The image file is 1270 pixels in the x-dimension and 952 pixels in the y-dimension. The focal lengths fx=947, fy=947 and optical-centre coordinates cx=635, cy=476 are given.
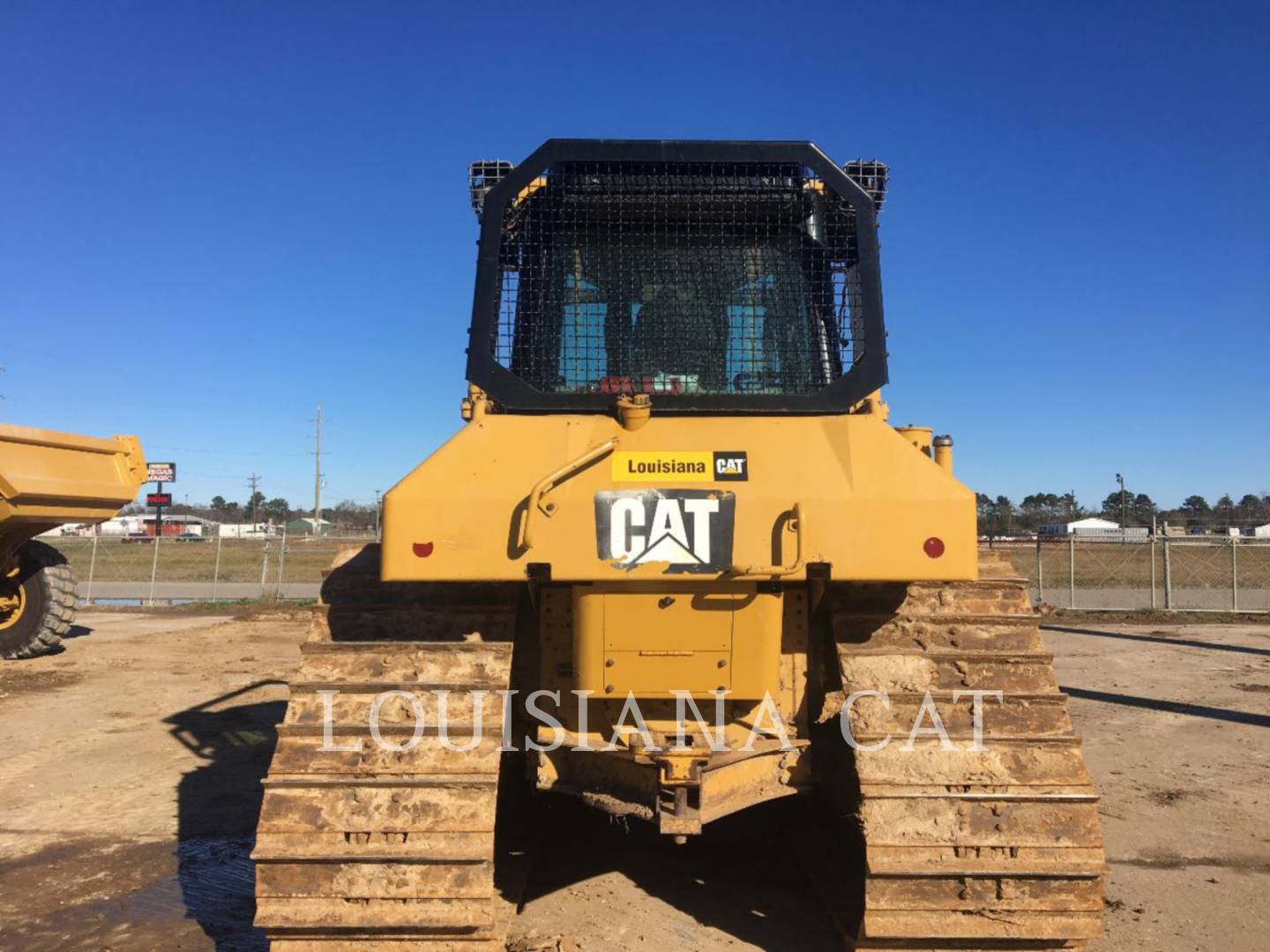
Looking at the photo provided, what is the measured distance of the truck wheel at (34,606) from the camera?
12.6 meters

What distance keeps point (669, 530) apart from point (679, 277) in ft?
4.53

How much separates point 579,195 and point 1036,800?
305 cm

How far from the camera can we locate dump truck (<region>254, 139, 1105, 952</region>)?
10.7 ft

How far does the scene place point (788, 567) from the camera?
3.29 meters

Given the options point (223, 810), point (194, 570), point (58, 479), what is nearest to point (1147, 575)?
point (58, 479)

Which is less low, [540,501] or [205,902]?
[540,501]

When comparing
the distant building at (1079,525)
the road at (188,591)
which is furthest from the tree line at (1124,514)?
the road at (188,591)

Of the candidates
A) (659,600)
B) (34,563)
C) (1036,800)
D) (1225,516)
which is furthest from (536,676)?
(1225,516)

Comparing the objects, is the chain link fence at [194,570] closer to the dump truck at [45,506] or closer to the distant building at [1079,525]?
the dump truck at [45,506]

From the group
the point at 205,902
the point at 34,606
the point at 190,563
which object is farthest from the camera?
the point at 190,563

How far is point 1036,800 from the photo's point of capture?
3.31 metres

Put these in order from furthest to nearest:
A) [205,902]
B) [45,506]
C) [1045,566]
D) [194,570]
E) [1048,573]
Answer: [1045,566]
[194,570]
[1048,573]
[45,506]
[205,902]

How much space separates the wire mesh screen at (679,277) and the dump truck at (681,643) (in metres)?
0.02

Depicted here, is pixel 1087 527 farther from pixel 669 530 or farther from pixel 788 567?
pixel 669 530
